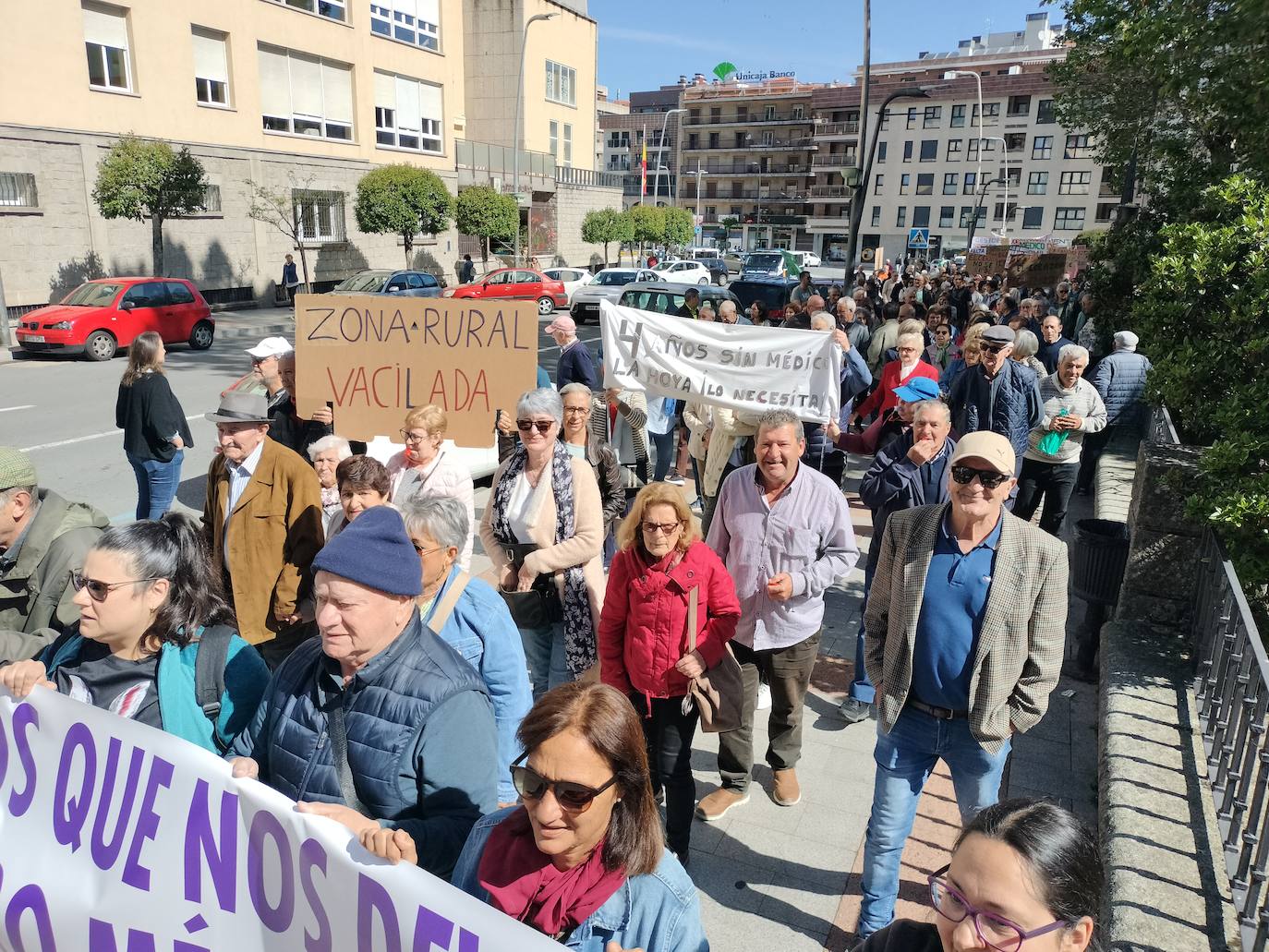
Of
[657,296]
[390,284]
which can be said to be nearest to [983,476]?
[657,296]

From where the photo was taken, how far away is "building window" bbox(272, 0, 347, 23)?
29.9 m

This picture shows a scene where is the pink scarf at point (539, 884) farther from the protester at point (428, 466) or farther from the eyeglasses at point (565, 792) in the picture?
the protester at point (428, 466)

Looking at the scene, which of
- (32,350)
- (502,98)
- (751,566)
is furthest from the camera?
(502,98)

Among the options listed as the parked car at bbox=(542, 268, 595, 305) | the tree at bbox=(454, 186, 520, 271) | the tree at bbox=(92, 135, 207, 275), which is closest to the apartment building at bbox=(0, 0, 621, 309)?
the tree at bbox=(92, 135, 207, 275)

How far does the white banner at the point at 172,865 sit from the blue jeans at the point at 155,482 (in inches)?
211

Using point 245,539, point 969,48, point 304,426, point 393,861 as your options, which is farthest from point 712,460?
point 969,48

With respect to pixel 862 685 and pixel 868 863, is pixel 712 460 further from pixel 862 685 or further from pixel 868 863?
pixel 868 863

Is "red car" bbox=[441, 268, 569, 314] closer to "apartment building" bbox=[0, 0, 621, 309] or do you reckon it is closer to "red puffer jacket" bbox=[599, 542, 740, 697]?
"apartment building" bbox=[0, 0, 621, 309]

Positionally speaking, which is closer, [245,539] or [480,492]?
[245,539]

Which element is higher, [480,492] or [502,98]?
[502,98]

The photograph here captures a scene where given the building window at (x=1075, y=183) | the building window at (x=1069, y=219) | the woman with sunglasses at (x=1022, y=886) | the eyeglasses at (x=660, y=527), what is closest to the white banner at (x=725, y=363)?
the eyeglasses at (x=660, y=527)

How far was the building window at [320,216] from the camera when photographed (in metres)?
30.8

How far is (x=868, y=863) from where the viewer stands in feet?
11.0

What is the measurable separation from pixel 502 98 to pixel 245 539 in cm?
4548
